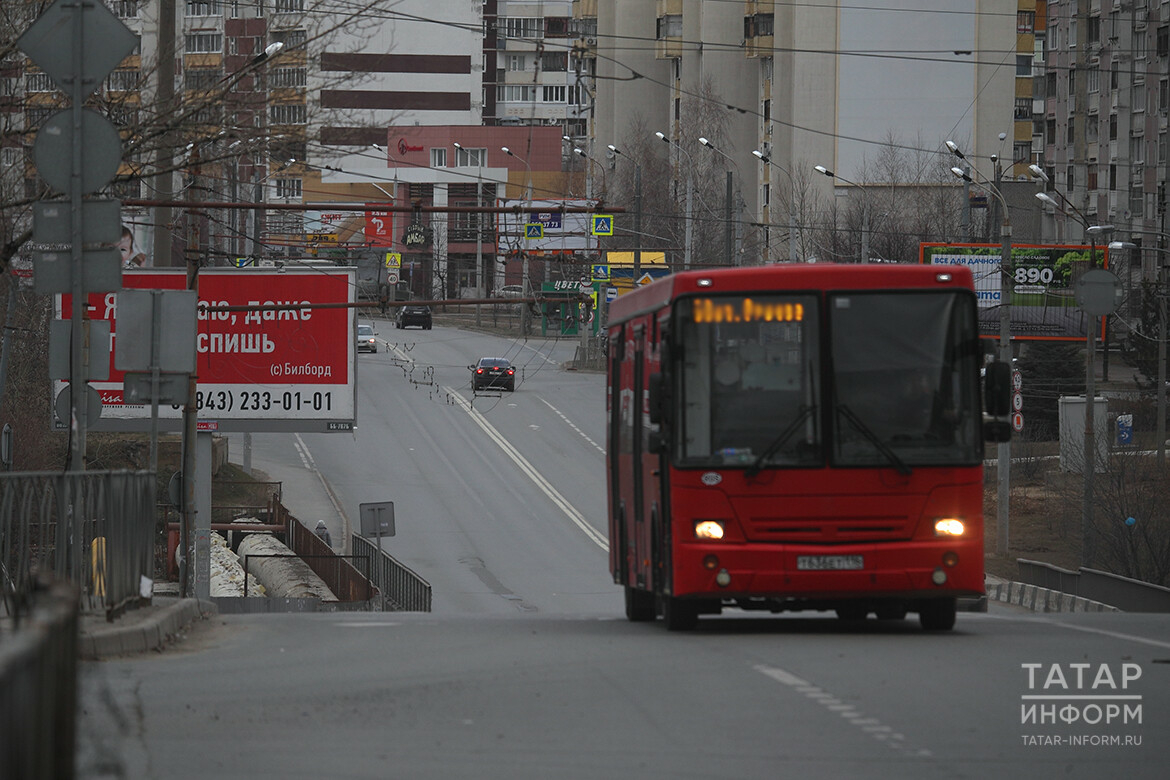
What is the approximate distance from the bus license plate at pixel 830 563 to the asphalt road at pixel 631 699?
20.4 inches

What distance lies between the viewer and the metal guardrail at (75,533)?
1070 centimetres

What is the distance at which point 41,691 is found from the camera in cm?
384

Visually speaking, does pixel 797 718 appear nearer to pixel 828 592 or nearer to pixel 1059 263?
pixel 828 592

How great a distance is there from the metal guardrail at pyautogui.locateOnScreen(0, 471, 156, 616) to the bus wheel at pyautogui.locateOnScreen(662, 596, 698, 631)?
3.84 m

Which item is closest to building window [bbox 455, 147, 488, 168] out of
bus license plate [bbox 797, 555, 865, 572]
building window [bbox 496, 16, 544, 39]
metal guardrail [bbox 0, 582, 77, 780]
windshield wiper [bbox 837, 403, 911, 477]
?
building window [bbox 496, 16, 544, 39]

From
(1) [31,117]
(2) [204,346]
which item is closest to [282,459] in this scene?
(2) [204,346]

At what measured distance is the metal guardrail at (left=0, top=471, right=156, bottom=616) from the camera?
35.1 feet

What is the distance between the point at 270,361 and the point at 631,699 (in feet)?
110

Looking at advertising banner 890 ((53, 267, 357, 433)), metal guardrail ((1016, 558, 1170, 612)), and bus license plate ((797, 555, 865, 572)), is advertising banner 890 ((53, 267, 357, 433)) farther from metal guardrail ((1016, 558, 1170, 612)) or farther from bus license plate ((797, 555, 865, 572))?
bus license plate ((797, 555, 865, 572))

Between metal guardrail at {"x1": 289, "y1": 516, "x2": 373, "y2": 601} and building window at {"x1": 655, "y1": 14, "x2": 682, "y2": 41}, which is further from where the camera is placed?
building window at {"x1": 655, "y1": 14, "x2": 682, "y2": 41}

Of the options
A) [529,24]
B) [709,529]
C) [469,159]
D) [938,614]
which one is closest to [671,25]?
[469,159]

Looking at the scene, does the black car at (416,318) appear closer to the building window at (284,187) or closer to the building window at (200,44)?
the building window at (284,187)

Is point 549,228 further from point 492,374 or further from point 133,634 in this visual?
point 133,634

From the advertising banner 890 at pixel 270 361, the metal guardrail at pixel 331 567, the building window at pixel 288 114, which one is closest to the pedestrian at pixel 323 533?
the metal guardrail at pixel 331 567
